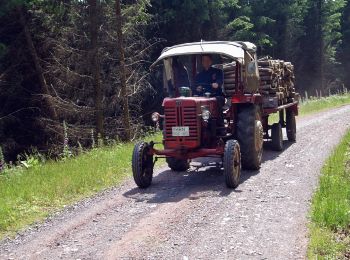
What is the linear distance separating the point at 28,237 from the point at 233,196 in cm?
330

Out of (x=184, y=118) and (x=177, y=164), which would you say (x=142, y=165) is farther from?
(x=177, y=164)

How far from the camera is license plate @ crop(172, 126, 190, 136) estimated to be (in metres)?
9.29

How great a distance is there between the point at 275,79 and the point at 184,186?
5.08 meters

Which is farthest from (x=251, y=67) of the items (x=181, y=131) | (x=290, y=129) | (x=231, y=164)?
(x=290, y=129)

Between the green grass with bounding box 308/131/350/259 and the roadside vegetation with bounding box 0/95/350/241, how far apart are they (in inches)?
162

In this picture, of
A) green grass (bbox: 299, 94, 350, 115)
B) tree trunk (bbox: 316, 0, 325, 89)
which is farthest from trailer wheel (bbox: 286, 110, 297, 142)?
tree trunk (bbox: 316, 0, 325, 89)

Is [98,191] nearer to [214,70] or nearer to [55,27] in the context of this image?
[214,70]

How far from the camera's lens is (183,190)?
9195mm

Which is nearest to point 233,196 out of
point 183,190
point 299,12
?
point 183,190

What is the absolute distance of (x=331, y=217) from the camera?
6688 mm

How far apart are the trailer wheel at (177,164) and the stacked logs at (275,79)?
2.90 meters

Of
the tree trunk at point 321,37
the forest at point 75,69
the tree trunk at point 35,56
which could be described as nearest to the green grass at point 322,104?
the forest at point 75,69

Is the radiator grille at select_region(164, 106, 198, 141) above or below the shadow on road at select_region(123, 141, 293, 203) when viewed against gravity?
above

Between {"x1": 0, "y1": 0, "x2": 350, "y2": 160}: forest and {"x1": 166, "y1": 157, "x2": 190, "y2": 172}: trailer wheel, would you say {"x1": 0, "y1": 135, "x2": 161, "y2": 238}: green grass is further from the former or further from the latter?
{"x1": 0, "y1": 0, "x2": 350, "y2": 160}: forest
